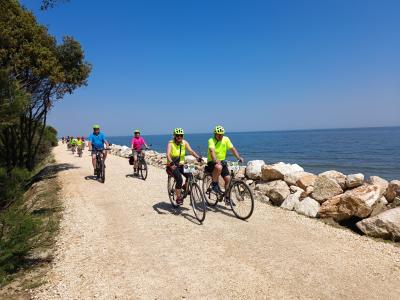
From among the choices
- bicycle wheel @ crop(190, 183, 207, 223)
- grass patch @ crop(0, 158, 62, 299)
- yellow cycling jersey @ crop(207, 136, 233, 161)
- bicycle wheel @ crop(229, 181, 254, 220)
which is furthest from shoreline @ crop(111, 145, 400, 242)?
grass patch @ crop(0, 158, 62, 299)

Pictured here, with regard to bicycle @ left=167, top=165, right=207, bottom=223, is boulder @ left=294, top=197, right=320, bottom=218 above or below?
below

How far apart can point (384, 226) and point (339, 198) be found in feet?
6.22

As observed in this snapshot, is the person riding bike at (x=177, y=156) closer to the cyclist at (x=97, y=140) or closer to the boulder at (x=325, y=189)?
the boulder at (x=325, y=189)

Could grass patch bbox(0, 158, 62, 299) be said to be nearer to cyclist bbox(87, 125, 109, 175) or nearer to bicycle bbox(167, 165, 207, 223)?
bicycle bbox(167, 165, 207, 223)

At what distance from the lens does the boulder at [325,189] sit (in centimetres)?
1053

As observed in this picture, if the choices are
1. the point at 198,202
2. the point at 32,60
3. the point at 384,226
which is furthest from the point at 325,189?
the point at 32,60

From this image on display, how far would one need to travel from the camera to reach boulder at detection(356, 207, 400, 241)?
24.9 feet

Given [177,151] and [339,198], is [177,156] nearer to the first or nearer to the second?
[177,151]

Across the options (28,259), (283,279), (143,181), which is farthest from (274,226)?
(143,181)

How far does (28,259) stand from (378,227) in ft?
26.0

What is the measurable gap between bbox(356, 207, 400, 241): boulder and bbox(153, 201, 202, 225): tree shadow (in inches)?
168

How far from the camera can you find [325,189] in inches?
422

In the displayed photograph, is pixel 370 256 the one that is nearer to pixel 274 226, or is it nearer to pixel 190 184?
pixel 274 226

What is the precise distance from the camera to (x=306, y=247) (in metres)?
6.75
